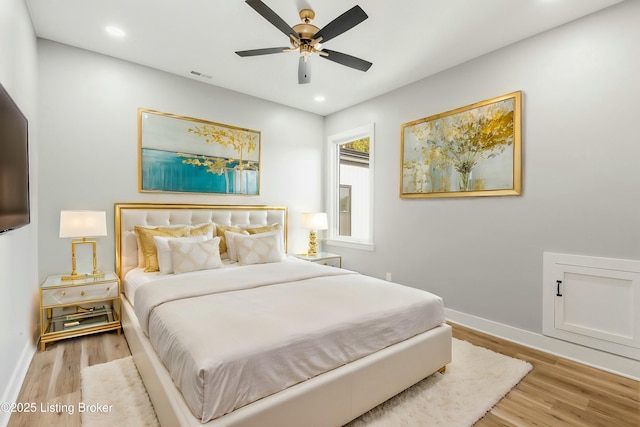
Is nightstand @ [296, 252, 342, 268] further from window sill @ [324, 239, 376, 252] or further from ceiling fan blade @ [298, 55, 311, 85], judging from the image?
ceiling fan blade @ [298, 55, 311, 85]

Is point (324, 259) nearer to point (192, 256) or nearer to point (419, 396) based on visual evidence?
point (192, 256)

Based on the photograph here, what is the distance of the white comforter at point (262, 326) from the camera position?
52.5 inches

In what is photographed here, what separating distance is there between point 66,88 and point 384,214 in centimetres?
376

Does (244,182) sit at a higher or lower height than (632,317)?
higher

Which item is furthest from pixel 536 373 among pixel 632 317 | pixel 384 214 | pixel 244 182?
pixel 244 182

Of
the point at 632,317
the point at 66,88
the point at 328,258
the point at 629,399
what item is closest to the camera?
the point at 629,399

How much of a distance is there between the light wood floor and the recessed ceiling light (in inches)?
111

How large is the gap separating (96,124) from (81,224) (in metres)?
1.13

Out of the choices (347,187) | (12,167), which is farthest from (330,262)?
(12,167)

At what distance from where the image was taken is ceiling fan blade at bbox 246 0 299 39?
188 cm

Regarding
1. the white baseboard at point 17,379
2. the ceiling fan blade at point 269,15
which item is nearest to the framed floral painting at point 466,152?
the ceiling fan blade at point 269,15

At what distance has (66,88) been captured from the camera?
9.77ft

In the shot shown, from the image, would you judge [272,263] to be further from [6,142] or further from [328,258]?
[6,142]

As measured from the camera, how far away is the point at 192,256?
9.70 feet
